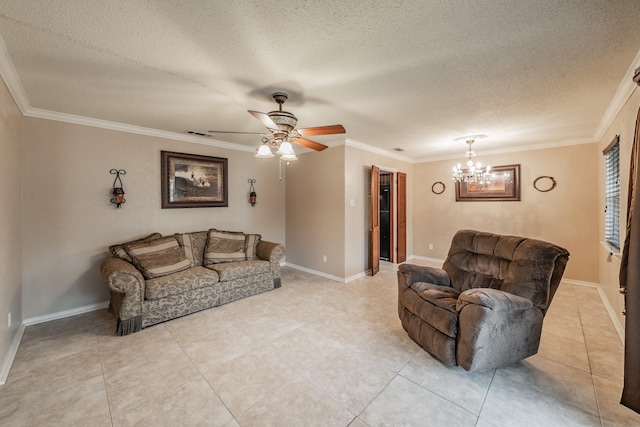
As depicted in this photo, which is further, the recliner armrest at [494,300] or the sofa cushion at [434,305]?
the sofa cushion at [434,305]

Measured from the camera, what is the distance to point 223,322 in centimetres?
292

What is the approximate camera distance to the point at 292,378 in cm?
199

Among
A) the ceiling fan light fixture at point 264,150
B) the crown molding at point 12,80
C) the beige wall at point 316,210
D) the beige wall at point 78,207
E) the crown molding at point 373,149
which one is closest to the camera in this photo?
the crown molding at point 12,80

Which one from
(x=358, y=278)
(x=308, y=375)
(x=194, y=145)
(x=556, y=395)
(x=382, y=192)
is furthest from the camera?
(x=382, y=192)

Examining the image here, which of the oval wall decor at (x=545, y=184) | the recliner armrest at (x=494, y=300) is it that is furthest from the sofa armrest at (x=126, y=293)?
the oval wall decor at (x=545, y=184)

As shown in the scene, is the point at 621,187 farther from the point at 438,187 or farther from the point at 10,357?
the point at 10,357

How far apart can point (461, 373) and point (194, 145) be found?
450 cm

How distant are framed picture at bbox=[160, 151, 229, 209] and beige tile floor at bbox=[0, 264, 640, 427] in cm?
186

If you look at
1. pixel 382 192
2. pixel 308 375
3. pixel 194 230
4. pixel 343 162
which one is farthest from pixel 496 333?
pixel 382 192

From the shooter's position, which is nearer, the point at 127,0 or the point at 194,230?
the point at 127,0

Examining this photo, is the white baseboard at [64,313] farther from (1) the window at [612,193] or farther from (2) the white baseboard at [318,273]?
(1) the window at [612,193]

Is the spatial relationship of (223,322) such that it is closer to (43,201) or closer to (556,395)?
(43,201)

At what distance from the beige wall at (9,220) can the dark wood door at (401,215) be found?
5.48 meters

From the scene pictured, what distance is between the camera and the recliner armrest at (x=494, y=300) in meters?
1.88
